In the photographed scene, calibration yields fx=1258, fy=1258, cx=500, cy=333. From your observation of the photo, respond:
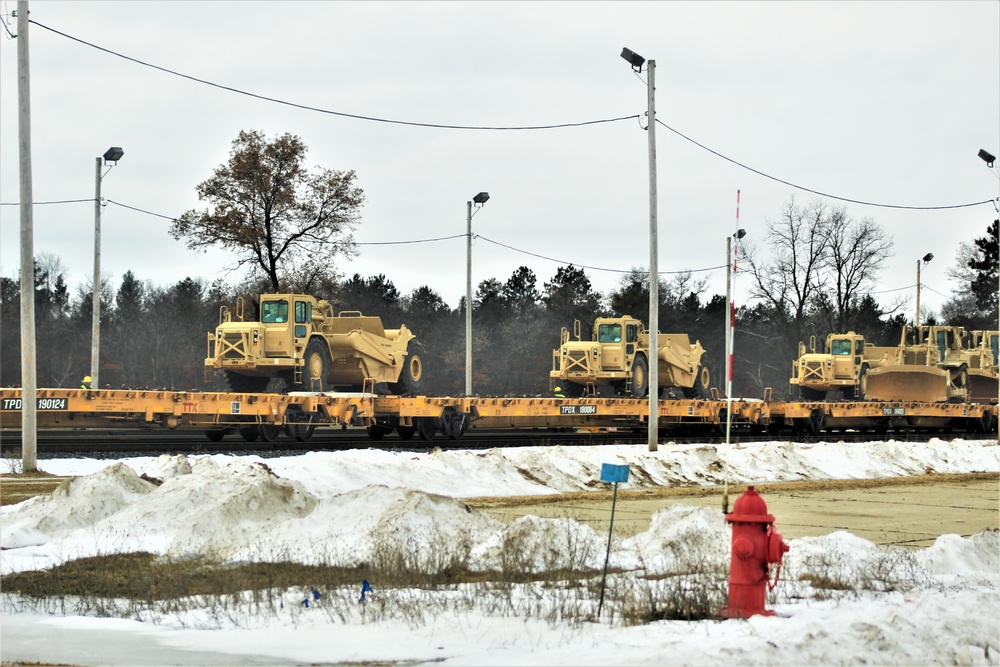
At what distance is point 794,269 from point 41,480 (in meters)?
64.2

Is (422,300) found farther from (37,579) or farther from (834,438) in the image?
(37,579)

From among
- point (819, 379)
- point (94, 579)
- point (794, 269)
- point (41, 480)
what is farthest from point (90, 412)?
point (794, 269)

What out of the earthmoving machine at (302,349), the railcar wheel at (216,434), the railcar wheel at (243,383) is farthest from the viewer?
the railcar wheel at (243,383)

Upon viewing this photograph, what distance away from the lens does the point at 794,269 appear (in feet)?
253

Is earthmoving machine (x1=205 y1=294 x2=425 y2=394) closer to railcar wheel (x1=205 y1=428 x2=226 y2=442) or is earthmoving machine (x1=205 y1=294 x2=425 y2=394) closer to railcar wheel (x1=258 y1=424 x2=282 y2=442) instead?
railcar wheel (x1=205 y1=428 x2=226 y2=442)

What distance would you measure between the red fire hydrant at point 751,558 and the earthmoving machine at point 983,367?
48451mm

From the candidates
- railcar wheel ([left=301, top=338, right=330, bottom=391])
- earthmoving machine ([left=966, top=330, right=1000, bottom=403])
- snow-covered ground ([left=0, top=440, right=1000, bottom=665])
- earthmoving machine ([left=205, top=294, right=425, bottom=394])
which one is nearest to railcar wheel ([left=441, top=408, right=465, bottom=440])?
earthmoving machine ([left=205, top=294, right=425, bottom=394])

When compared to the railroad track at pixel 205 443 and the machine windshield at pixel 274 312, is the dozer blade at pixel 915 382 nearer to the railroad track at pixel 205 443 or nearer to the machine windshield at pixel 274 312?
the railroad track at pixel 205 443

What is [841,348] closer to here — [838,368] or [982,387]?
[838,368]

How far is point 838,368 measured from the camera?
50062 millimetres

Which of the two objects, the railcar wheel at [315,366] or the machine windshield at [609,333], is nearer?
the railcar wheel at [315,366]

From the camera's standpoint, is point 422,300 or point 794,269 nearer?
point 794,269

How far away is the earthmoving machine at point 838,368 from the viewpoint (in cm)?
4997

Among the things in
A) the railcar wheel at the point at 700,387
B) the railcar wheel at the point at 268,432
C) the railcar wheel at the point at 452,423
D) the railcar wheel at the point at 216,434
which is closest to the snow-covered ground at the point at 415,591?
the railcar wheel at the point at 268,432
